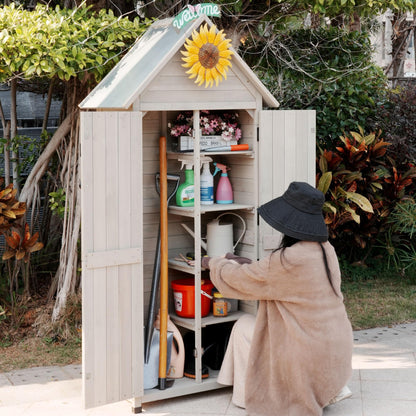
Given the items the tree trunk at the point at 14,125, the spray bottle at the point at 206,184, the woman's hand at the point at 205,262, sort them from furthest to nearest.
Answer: the tree trunk at the point at 14,125 < the spray bottle at the point at 206,184 < the woman's hand at the point at 205,262

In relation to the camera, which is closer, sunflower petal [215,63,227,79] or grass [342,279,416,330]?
sunflower petal [215,63,227,79]

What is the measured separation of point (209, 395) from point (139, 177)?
5.28 ft

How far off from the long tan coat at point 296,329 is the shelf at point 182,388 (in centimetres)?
50

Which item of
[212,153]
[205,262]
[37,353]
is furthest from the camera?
[37,353]

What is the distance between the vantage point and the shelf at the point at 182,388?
4680mm

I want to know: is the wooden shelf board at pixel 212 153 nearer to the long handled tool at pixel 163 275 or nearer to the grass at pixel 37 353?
the long handled tool at pixel 163 275

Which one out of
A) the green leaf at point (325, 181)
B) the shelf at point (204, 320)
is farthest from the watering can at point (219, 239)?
the green leaf at point (325, 181)

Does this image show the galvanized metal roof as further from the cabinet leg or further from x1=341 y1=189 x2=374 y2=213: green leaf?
x1=341 y1=189 x2=374 y2=213: green leaf

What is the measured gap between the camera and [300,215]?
4254 millimetres

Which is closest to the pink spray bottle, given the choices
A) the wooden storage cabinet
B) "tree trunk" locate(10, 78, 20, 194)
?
the wooden storage cabinet

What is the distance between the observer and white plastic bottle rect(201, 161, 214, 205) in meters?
4.97

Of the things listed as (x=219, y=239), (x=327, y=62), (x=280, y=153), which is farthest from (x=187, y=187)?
(x=327, y=62)

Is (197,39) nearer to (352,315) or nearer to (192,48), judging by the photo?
(192,48)

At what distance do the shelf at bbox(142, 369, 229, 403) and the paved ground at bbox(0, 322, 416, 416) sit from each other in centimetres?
7
